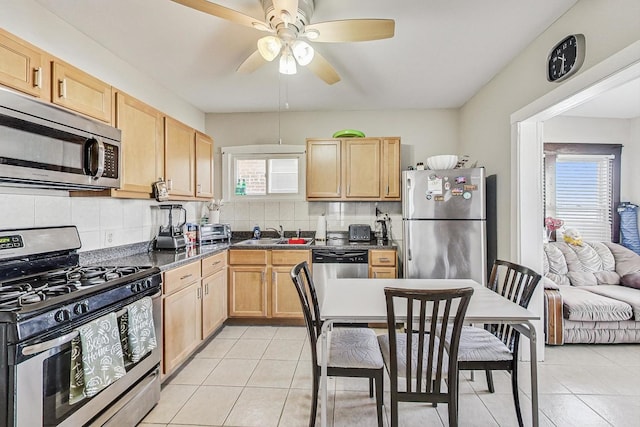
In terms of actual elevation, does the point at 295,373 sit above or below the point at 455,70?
below

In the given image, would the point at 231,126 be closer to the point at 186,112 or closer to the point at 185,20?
the point at 186,112

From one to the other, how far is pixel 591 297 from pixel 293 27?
3.42 meters

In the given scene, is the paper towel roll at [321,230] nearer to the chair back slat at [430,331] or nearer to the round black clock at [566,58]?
the chair back slat at [430,331]

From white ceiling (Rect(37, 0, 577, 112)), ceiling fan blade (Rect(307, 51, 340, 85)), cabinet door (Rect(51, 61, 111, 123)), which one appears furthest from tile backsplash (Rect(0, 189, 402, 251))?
ceiling fan blade (Rect(307, 51, 340, 85))

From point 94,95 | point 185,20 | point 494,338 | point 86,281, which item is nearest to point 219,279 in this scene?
point 86,281

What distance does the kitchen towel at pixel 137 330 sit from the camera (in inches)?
70.2

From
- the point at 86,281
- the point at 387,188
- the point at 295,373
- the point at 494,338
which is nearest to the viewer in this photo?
the point at 86,281

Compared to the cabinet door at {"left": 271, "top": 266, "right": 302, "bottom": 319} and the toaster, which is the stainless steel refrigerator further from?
the cabinet door at {"left": 271, "top": 266, "right": 302, "bottom": 319}

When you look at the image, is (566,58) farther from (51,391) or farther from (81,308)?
(51,391)

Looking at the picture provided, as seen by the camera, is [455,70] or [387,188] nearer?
[455,70]

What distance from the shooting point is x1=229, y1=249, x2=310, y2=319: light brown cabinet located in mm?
3484

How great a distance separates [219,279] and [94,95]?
6.24 ft

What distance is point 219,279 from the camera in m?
3.27

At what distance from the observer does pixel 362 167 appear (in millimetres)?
3768
